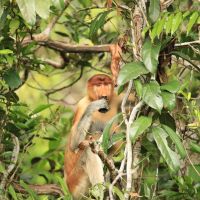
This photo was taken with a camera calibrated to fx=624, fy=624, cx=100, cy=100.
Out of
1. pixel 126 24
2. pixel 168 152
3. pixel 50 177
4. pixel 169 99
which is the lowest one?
pixel 50 177

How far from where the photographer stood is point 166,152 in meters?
3.64

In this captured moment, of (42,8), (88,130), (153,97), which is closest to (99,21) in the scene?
(42,8)

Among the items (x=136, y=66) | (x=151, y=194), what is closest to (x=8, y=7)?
(x=136, y=66)

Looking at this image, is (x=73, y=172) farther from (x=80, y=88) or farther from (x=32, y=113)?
(x=80, y=88)

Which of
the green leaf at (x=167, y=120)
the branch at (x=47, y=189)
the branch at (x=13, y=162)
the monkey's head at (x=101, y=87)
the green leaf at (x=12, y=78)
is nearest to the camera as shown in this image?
the green leaf at (x=167, y=120)

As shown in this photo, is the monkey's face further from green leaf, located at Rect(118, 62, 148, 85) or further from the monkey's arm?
green leaf, located at Rect(118, 62, 148, 85)

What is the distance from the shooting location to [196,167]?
4582mm

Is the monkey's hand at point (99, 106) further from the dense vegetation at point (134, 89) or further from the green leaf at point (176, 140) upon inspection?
the green leaf at point (176, 140)

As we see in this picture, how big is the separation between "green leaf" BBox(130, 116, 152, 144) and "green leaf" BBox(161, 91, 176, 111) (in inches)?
5.2

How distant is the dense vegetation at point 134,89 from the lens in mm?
3645

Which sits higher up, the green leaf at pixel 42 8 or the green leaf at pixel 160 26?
the green leaf at pixel 42 8

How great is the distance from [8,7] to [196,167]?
1.78m

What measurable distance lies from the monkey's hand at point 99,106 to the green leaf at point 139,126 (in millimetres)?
1865

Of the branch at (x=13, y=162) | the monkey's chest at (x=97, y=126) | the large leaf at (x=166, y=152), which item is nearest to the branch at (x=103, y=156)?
the large leaf at (x=166, y=152)
